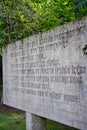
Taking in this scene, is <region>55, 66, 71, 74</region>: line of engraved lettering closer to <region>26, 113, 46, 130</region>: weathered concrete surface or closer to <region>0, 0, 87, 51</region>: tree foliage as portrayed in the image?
<region>26, 113, 46, 130</region>: weathered concrete surface

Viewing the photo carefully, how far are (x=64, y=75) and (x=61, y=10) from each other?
10.3 m

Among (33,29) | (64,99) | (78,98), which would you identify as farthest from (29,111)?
(33,29)

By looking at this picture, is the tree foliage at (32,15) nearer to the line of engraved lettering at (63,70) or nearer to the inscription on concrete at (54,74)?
the inscription on concrete at (54,74)

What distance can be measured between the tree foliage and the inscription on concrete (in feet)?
16.2

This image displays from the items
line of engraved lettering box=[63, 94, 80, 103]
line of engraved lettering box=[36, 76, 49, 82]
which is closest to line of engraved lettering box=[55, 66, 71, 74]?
line of engraved lettering box=[63, 94, 80, 103]

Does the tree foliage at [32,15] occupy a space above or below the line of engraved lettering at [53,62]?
above

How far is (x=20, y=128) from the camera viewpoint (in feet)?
44.2

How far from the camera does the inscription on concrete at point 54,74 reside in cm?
715

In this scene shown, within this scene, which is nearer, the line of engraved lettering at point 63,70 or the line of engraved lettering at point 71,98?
the line of engraved lettering at point 71,98

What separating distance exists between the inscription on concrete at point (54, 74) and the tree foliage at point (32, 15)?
16.2 ft

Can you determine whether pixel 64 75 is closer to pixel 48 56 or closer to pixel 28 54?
pixel 48 56

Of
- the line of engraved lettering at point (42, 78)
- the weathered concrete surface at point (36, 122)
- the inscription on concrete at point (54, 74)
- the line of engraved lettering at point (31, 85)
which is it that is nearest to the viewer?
the inscription on concrete at point (54, 74)

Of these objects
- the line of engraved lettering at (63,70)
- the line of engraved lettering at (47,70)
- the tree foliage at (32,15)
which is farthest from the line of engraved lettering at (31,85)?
the tree foliage at (32,15)

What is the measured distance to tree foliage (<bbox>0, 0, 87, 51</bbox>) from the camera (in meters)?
16.1
